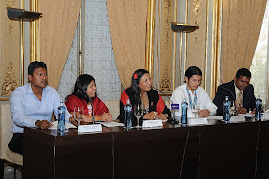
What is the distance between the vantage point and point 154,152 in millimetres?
3029

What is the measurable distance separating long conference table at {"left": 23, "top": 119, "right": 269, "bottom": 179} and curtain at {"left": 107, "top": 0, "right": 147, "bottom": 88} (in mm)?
2186

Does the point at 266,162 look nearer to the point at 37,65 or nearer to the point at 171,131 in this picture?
the point at 171,131

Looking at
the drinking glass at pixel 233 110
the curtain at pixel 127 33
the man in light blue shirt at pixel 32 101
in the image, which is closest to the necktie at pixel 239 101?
the drinking glass at pixel 233 110

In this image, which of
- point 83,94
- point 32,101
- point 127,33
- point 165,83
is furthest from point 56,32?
point 165,83

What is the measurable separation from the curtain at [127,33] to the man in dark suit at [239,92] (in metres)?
1.46

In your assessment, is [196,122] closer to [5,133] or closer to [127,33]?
[5,133]

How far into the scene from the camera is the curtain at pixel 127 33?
17.7 ft

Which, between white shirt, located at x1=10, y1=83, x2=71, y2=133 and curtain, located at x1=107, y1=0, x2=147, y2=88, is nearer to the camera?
white shirt, located at x1=10, y1=83, x2=71, y2=133

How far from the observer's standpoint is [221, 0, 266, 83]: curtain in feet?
20.5

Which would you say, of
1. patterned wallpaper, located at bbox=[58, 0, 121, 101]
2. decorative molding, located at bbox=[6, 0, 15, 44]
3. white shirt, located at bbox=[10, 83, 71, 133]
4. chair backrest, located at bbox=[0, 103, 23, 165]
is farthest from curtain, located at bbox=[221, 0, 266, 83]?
chair backrest, located at bbox=[0, 103, 23, 165]

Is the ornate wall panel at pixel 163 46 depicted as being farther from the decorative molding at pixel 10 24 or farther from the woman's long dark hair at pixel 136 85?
the decorative molding at pixel 10 24

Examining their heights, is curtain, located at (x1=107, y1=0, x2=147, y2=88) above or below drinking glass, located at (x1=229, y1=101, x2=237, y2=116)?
above

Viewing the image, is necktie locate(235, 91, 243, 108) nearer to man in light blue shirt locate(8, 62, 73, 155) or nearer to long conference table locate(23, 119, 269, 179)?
long conference table locate(23, 119, 269, 179)

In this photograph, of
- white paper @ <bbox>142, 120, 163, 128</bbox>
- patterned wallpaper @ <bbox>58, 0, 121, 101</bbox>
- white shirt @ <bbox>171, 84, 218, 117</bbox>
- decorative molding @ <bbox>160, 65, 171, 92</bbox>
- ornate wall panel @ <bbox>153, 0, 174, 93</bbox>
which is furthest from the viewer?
decorative molding @ <bbox>160, 65, 171, 92</bbox>
